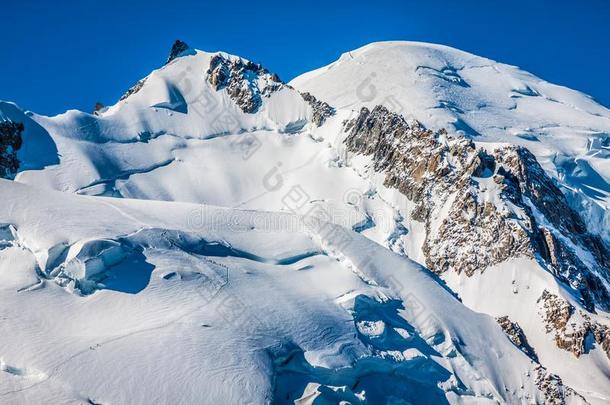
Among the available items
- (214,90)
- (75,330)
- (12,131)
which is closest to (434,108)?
(214,90)

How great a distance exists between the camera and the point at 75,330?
2881 cm

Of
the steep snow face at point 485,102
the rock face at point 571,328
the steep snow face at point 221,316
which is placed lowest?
the steep snow face at point 221,316

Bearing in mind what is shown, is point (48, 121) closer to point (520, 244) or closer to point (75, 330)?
point (75, 330)

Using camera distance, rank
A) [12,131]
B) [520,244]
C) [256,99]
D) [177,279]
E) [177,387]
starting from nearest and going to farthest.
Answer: [177,387] → [177,279] → [520,244] → [12,131] → [256,99]

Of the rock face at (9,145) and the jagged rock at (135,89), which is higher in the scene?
the jagged rock at (135,89)

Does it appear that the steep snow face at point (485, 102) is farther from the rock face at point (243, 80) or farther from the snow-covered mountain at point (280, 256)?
the rock face at point (243, 80)

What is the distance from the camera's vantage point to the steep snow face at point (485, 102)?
309 ft

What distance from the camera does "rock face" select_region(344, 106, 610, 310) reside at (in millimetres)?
54219

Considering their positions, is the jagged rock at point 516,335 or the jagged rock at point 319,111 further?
the jagged rock at point 319,111

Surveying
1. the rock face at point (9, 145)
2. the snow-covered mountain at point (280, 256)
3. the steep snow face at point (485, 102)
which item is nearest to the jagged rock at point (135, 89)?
the snow-covered mountain at point (280, 256)

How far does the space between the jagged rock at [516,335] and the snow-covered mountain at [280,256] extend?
10.3 inches

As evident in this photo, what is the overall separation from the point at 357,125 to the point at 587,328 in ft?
127

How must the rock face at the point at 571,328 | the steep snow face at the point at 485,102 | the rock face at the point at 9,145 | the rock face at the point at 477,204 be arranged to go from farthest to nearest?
1. the steep snow face at the point at 485,102
2. the rock face at the point at 9,145
3. the rock face at the point at 477,204
4. the rock face at the point at 571,328

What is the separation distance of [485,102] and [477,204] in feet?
204
